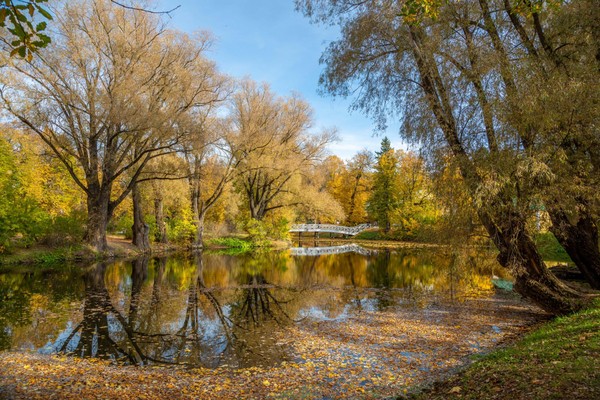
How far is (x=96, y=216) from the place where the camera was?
23.4 metres

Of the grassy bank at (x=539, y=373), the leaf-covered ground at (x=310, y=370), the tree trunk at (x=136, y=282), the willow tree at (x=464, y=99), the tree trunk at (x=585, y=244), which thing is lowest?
the leaf-covered ground at (x=310, y=370)

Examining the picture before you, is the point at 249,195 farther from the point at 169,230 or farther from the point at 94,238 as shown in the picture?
the point at 94,238

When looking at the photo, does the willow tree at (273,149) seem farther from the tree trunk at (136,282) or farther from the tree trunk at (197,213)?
the tree trunk at (136,282)

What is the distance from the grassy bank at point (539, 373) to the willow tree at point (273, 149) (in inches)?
1136

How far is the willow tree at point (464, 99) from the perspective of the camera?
888cm

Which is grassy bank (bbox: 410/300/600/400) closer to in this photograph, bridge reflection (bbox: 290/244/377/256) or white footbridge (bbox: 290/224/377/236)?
bridge reflection (bbox: 290/244/377/256)

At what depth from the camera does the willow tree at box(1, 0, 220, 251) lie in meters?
20.6

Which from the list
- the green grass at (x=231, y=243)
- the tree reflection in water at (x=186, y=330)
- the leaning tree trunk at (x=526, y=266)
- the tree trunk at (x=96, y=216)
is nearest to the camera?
the tree reflection in water at (x=186, y=330)

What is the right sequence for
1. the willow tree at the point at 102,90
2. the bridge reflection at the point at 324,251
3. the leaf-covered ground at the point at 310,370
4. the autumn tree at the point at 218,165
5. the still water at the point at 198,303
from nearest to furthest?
1. the leaf-covered ground at the point at 310,370
2. the still water at the point at 198,303
3. the willow tree at the point at 102,90
4. the autumn tree at the point at 218,165
5. the bridge reflection at the point at 324,251

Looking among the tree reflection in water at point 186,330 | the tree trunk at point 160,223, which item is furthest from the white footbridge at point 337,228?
the tree reflection in water at point 186,330

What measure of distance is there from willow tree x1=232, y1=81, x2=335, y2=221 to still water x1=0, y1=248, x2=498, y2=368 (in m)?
14.1

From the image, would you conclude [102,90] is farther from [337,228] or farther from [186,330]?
[337,228]

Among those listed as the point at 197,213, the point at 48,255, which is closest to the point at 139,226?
the point at 197,213

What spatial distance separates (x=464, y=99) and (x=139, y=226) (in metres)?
25.7
